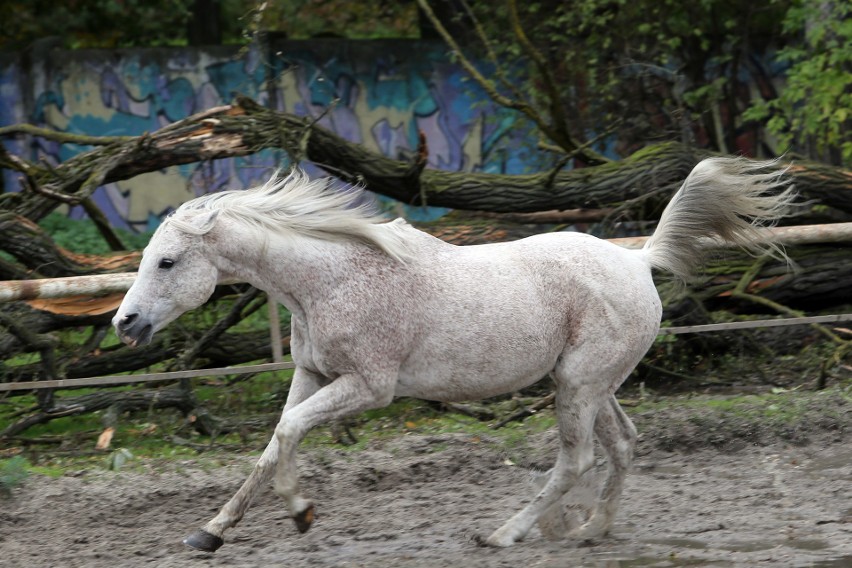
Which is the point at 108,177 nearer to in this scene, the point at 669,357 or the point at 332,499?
the point at 332,499

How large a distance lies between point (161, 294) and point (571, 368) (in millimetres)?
1770

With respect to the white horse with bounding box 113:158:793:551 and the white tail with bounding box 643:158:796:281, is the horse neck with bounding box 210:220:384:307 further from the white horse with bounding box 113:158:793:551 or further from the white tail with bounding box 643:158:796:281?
the white tail with bounding box 643:158:796:281

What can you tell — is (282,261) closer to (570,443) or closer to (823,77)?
(570,443)

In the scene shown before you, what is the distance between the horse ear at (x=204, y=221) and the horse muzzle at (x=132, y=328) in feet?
1.40

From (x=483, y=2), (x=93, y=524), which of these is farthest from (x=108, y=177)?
(x=483, y=2)

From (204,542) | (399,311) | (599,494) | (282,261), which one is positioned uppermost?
(282,261)

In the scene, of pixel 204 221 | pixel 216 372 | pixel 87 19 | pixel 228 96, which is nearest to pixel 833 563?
pixel 204 221

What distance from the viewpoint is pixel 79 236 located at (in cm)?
1419

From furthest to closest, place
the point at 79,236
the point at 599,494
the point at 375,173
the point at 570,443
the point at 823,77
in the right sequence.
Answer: the point at 79,236 → the point at 823,77 → the point at 375,173 → the point at 599,494 → the point at 570,443

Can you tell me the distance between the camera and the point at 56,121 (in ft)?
52.1

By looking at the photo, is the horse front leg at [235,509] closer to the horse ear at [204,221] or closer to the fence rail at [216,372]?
the horse ear at [204,221]

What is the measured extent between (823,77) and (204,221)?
7694 mm

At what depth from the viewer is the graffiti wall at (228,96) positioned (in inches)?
617

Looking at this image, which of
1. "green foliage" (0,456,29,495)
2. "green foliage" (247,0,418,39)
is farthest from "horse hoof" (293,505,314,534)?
"green foliage" (247,0,418,39)
